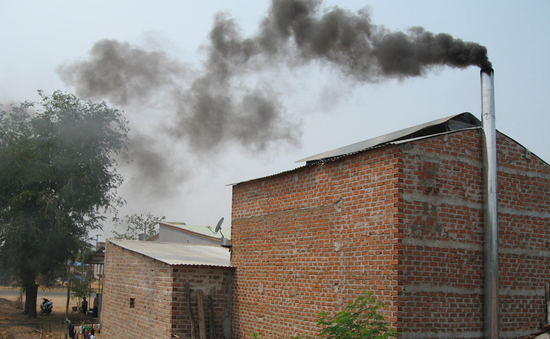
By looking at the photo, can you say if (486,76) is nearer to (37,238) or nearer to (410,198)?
(410,198)

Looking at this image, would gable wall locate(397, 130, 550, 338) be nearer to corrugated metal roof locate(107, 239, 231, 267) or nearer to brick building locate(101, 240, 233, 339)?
brick building locate(101, 240, 233, 339)

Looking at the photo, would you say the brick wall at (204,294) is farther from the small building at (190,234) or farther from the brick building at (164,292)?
the small building at (190,234)

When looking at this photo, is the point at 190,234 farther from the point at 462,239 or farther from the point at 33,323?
the point at 462,239

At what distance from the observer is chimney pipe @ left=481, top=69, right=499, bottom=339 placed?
24.0 feet

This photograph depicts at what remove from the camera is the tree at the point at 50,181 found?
82.3 ft

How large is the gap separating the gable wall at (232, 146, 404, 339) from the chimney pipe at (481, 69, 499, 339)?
1.73 metres

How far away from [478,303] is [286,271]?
345 cm

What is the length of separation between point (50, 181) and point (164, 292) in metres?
18.7

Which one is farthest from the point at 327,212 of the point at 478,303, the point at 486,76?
the point at 486,76

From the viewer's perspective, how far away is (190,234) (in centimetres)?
2777

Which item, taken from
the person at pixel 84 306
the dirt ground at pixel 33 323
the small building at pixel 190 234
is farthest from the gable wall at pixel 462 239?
the person at pixel 84 306

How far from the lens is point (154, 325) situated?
35.8 feet

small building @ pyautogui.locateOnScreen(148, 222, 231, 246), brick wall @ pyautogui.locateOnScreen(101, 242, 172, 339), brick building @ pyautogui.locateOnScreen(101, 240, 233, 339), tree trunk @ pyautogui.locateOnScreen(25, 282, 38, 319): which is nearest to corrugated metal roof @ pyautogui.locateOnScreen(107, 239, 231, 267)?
brick building @ pyautogui.locateOnScreen(101, 240, 233, 339)

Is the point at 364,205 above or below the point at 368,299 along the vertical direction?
above
